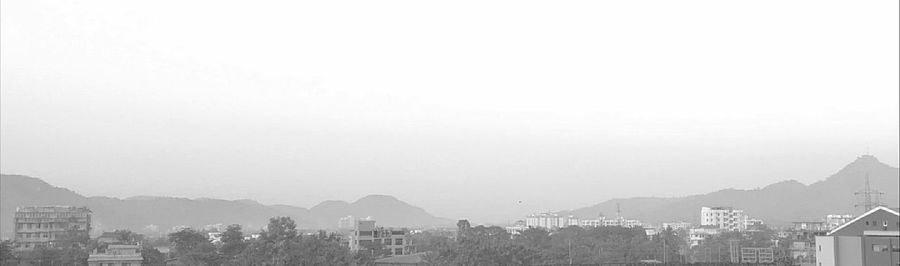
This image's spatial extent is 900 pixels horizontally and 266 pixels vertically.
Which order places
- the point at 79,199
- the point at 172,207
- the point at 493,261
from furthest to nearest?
1. the point at 172,207
2. the point at 79,199
3. the point at 493,261

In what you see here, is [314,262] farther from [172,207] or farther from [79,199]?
[172,207]

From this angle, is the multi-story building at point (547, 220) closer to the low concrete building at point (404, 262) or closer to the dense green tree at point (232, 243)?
the low concrete building at point (404, 262)

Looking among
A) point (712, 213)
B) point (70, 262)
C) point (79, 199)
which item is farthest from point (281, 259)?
point (79, 199)

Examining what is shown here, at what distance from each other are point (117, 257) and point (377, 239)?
854 inches

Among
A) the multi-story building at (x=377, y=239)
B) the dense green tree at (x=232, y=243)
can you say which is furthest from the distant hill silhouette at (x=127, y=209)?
→ the dense green tree at (x=232, y=243)

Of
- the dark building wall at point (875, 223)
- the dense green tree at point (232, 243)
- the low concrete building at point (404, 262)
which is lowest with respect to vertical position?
the low concrete building at point (404, 262)

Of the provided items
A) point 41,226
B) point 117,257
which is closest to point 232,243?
point 117,257

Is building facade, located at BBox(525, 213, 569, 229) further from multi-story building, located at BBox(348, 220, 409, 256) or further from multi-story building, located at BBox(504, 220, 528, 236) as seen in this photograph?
multi-story building, located at BBox(348, 220, 409, 256)

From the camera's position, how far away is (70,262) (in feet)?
98.4

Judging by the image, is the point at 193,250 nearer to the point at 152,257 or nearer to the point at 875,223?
the point at 152,257

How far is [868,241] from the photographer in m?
22.3

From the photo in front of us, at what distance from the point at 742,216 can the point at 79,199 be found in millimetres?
110570

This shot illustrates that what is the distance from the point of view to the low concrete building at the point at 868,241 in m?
21.9

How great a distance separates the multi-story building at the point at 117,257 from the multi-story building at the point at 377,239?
18.6 metres
